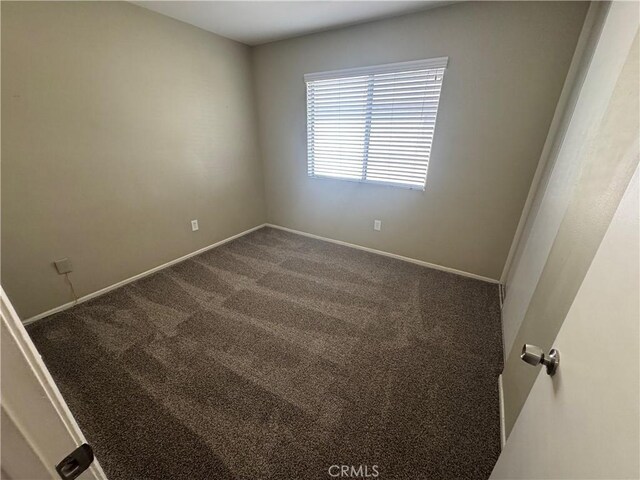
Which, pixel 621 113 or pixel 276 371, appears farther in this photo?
pixel 276 371

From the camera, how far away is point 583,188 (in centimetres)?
99

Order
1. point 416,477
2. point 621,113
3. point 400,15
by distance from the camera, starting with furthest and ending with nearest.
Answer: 1. point 400,15
2. point 416,477
3. point 621,113

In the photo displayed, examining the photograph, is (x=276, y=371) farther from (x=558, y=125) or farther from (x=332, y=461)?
(x=558, y=125)

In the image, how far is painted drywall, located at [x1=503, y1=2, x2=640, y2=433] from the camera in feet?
2.62

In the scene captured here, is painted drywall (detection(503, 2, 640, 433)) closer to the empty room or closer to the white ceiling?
the empty room

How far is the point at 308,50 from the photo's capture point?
2654 millimetres

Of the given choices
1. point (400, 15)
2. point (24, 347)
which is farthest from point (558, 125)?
point (24, 347)

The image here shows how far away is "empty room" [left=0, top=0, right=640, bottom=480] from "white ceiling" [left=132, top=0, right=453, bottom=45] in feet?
0.09

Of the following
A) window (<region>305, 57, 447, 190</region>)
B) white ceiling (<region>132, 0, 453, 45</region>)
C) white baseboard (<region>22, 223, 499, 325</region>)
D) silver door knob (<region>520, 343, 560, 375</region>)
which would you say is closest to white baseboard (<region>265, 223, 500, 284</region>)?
white baseboard (<region>22, 223, 499, 325</region>)

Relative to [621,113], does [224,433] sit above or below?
below

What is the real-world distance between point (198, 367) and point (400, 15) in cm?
309

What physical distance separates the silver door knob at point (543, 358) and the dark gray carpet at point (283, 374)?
2.70ft

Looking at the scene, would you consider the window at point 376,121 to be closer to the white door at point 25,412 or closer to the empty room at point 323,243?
the empty room at point 323,243

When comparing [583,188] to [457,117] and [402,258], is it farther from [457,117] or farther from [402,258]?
[402,258]
